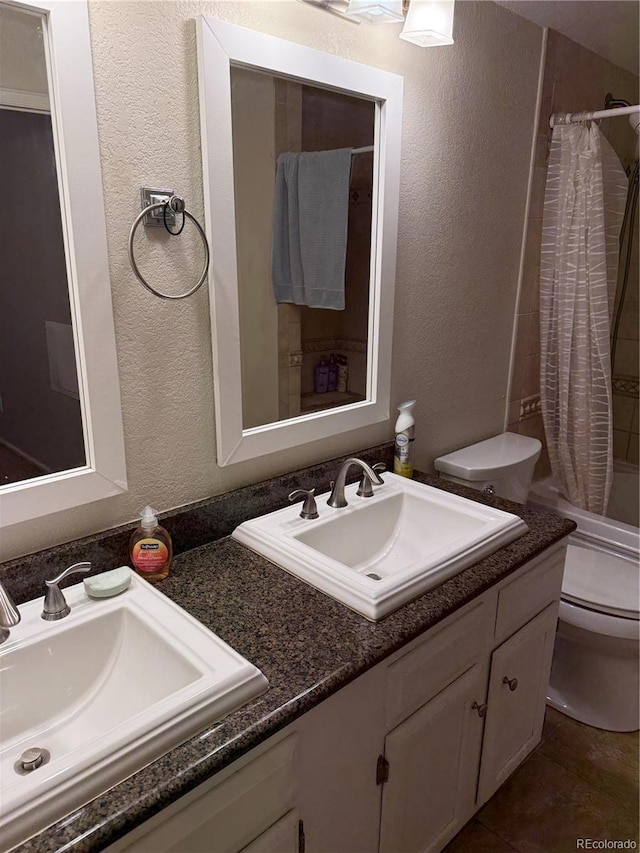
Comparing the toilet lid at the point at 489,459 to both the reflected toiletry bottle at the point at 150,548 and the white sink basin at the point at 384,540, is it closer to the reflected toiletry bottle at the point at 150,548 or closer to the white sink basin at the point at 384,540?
the white sink basin at the point at 384,540

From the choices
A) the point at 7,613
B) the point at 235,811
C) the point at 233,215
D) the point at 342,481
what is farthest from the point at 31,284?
the point at 235,811

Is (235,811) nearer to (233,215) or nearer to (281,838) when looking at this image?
(281,838)

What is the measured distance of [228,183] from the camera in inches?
49.1

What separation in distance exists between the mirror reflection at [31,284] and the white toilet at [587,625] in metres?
1.23

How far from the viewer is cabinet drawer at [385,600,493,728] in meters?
1.15

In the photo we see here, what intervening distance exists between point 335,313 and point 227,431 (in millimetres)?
455

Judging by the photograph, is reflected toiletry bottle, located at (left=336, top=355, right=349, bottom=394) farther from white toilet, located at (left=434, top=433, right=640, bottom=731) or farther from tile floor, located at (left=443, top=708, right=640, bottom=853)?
tile floor, located at (left=443, top=708, right=640, bottom=853)

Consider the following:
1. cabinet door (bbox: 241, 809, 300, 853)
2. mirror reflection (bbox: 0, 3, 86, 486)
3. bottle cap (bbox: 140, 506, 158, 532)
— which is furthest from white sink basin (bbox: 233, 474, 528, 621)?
mirror reflection (bbox: 0, 3, 86, 486)

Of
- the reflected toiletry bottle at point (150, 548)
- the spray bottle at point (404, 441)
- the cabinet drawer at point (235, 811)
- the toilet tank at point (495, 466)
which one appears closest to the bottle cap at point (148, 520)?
the reflected toiletry bottle at point (150, 548)

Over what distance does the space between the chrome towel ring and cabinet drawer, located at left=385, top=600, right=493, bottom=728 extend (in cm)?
83

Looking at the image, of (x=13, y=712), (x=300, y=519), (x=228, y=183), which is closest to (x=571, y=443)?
(x=300, y=519)

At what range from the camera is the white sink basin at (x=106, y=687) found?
0.77 m

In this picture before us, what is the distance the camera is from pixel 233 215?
4.19 feet

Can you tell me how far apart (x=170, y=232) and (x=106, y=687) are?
849 millimetres
